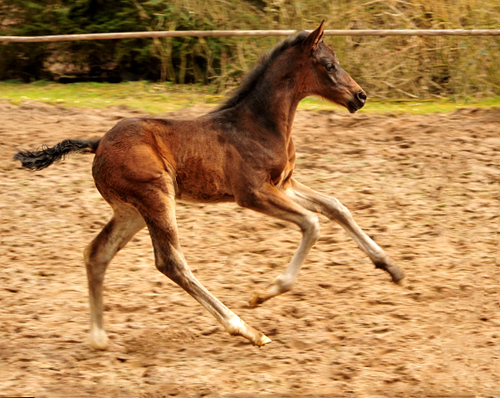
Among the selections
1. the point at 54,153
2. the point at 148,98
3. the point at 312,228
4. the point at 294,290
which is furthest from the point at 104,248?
the point at 148,98

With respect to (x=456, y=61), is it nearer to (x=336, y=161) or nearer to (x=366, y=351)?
(x=336, y=161)

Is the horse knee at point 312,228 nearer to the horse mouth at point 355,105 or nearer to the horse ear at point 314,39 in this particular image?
the horse mouth at point 355,105

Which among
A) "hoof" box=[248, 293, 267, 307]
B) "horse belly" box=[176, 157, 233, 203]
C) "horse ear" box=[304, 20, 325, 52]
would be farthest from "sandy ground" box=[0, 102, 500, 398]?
"horse ear" box=[304, 20, 325, 52]

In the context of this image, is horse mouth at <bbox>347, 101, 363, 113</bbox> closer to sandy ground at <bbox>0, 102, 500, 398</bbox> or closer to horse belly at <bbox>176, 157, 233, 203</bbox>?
horse belly at <bbox>176, 157, 233, 203</bbox>

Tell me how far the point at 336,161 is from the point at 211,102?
343 cm

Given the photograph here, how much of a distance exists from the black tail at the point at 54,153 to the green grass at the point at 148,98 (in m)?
4.94

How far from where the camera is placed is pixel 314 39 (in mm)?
→ 4578

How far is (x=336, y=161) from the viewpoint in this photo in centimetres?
756

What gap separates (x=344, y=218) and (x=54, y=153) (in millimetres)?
2021

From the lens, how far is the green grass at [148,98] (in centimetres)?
972

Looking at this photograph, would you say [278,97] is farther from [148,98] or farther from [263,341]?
[148,98]

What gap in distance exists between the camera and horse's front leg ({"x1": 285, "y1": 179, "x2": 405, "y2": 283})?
4.63m

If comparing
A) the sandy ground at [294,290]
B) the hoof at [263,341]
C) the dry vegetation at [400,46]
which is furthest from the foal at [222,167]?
the dry vegetation at [400,46]

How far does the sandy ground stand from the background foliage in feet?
9.80
